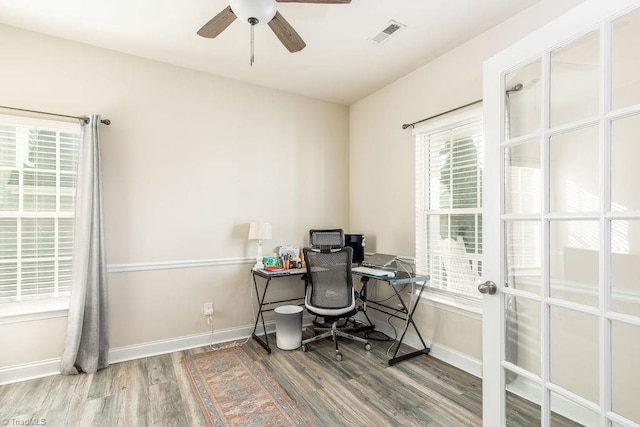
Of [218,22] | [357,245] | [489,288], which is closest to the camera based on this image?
[489,288]

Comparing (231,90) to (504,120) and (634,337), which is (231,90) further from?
(634,337)

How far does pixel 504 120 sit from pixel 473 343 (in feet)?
6.37

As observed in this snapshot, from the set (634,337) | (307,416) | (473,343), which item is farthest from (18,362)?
(634,337)

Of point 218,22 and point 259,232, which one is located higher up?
point 218,22

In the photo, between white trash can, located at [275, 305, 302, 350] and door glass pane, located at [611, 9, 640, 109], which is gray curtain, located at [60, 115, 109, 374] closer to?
white trash can, located at [275, 305, 302, 350]

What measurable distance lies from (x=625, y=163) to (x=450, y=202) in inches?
74.4

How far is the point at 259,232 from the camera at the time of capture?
346cm

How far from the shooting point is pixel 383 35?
270cm

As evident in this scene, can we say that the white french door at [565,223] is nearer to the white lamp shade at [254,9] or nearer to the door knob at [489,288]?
the door knob at [489,288]

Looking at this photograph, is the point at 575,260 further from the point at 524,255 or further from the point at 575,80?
the point at 575,80

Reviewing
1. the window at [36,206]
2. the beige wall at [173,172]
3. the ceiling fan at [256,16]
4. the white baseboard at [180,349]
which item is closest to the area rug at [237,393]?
the white baseboard at [180,349]

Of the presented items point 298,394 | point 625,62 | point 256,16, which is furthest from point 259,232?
point 625,62

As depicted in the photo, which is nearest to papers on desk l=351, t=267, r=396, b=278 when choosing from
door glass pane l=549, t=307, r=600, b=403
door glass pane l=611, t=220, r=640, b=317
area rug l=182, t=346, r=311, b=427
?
area rug l=182, t=346, r=311, b=427

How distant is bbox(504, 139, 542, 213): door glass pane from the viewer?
144cm
